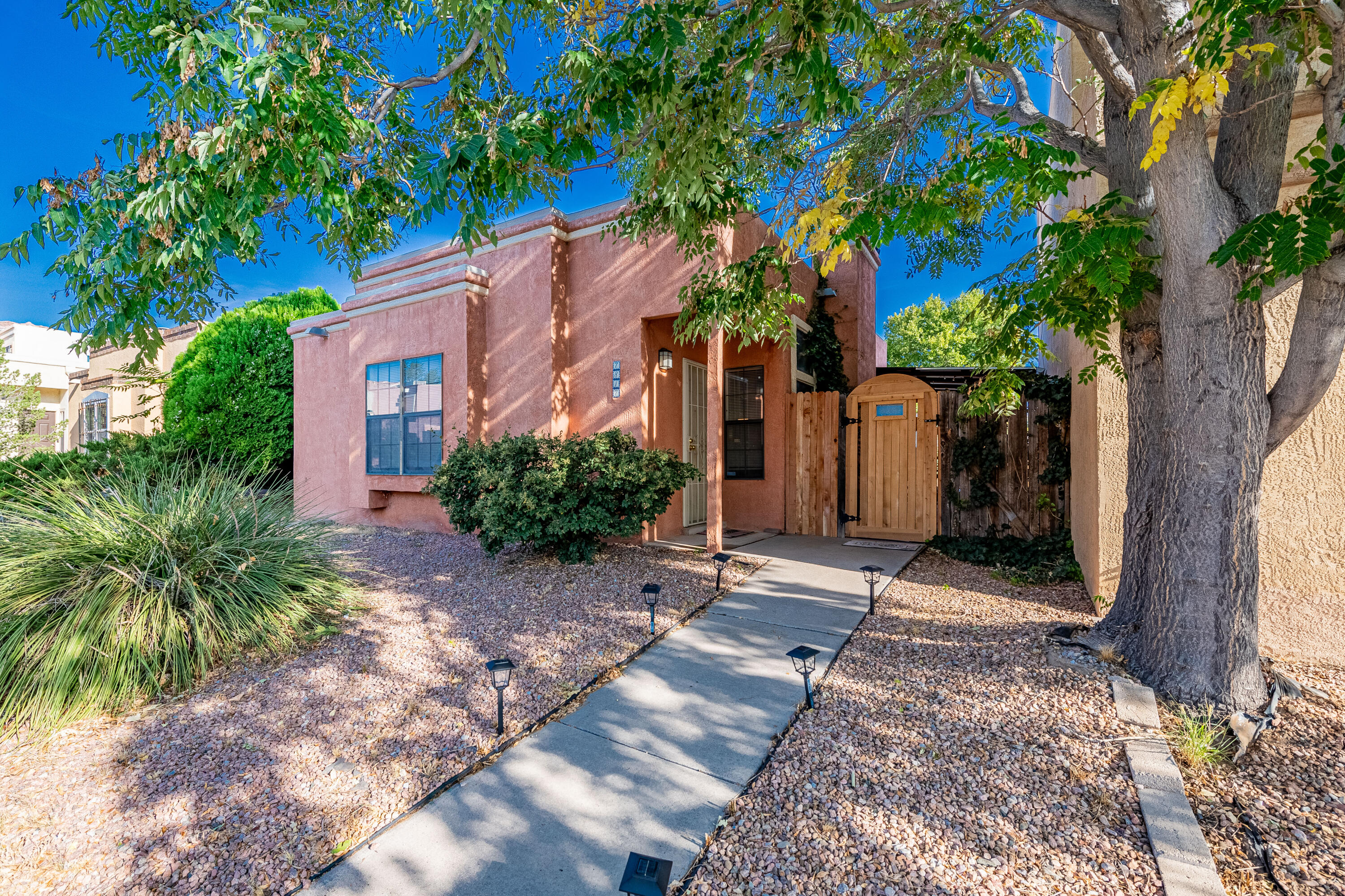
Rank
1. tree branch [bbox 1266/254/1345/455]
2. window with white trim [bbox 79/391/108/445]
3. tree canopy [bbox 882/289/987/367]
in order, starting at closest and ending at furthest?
1. tree branch [bbox 1266/254/1345/455]
2. window with white trim [bbox 79/391/108/445]
3. tree canopy [bbox 882/289/987/367]

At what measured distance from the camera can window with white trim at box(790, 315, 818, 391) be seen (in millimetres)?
8109

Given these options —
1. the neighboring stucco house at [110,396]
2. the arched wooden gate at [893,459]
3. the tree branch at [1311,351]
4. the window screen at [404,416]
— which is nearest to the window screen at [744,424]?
the arched wooden gate at [893,459]

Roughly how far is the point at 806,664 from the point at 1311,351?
2.94m

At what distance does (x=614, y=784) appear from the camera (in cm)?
250

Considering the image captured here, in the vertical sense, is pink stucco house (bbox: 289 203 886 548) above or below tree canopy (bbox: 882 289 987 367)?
below

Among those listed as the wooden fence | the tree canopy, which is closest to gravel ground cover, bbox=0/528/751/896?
the wooden fence

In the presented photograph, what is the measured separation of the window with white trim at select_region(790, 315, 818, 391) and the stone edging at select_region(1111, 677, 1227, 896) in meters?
5.76

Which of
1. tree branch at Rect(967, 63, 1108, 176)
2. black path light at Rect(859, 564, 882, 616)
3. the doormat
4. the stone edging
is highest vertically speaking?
tree branch at Rect(967, 63, 1108, 176)

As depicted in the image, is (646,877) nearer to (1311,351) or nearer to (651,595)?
(651,595)

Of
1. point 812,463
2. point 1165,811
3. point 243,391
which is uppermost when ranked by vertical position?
point 243,391

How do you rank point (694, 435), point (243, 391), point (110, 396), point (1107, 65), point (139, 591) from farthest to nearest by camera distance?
point (110, 396)
point (243, 391)
point (694, 435)
point (139, 591)
point (1107, 65)

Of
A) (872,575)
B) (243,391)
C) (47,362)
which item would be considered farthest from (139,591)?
(47,362)

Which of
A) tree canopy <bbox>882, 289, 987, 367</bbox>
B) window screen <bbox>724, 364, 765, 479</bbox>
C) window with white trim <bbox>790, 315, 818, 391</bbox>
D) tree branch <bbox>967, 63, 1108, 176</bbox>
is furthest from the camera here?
tree canopy <bbox>882, 289, 987, 367</bbox>

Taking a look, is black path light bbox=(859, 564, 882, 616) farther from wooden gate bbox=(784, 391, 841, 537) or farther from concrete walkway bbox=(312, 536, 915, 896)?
wooden gate bbox=(784, 391, 841, 537)
